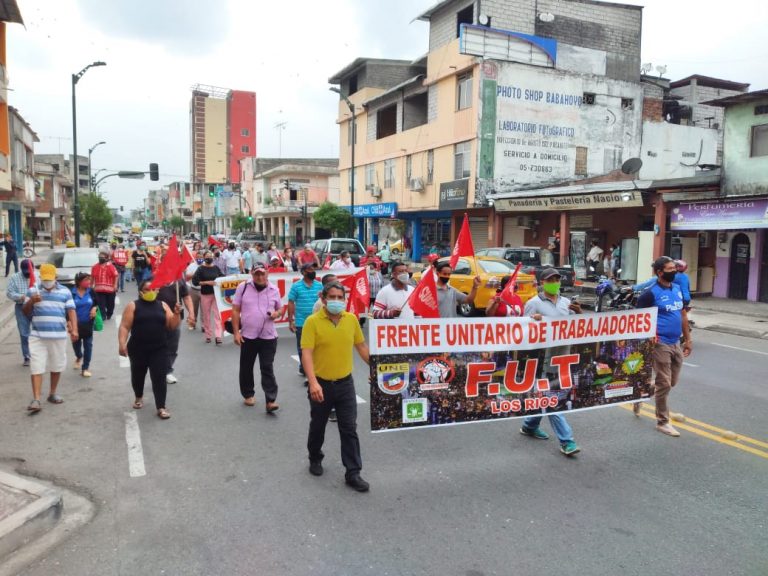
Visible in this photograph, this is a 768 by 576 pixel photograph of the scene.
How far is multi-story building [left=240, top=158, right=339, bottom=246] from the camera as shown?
58.9m

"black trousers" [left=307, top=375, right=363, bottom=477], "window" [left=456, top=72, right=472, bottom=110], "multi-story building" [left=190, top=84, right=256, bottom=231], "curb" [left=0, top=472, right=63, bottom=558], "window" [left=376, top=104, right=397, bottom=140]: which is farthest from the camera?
"multi-story building" [left=190, top=84, right=256, bottom=231]

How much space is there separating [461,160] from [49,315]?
2574 centimetres

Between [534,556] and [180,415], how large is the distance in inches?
182

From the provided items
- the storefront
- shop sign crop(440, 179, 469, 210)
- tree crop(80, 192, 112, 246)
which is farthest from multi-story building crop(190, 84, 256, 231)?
the storefront

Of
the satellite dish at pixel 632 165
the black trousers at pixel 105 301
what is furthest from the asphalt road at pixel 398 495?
the satellite dish at pixel 632 165

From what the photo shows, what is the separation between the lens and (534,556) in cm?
418

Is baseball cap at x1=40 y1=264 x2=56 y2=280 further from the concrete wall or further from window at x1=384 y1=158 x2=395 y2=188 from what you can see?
window at x1=384 y1=158 x2=395 y2=188

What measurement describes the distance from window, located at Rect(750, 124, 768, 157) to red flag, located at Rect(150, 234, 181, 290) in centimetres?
1773

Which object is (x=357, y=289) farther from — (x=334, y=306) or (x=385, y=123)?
(x=385, y=123)

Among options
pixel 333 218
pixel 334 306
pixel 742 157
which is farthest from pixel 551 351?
pixel 333 218

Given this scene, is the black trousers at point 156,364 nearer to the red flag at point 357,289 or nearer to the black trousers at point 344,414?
the black trousers at point 344,414

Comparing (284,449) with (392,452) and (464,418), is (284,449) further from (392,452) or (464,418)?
(464,418)

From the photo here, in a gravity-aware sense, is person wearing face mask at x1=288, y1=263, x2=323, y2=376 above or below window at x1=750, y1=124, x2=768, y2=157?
below

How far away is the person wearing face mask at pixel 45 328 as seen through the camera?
24.0ft
